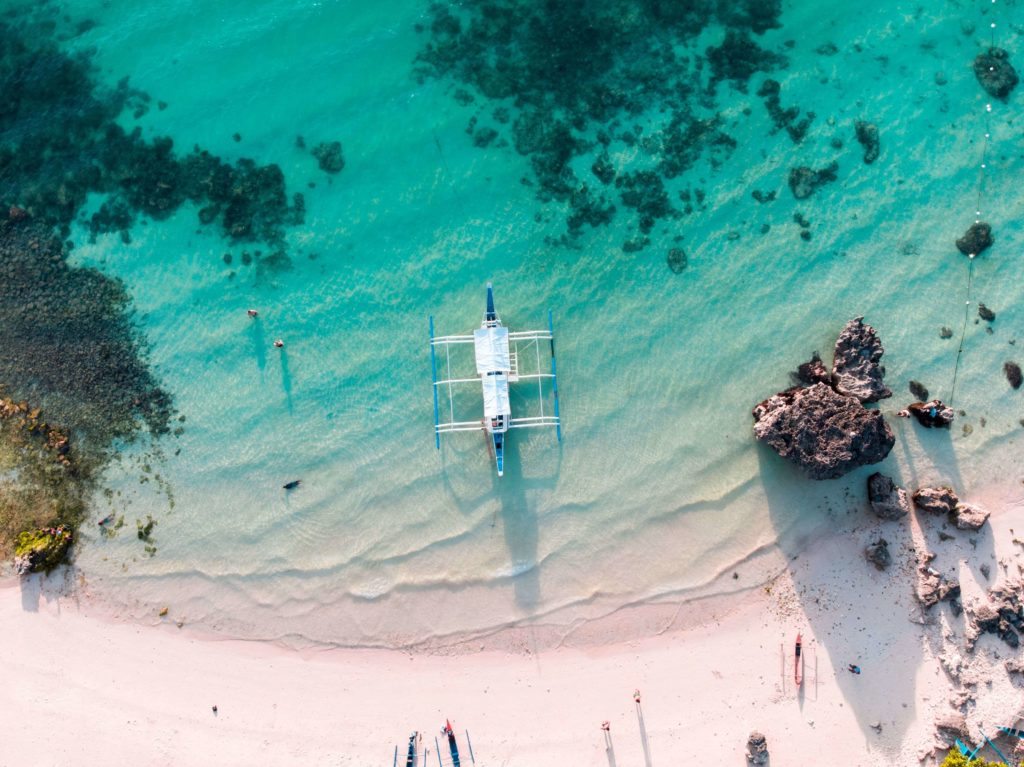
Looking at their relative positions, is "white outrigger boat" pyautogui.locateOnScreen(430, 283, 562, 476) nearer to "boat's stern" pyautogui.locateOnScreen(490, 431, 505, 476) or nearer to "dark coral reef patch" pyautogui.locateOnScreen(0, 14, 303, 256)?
"boat's stern" pyautogui.locateOnScreen(490, 431, 505, 476)

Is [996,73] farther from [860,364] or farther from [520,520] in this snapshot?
[520,520]

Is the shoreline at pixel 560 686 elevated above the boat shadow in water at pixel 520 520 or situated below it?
below

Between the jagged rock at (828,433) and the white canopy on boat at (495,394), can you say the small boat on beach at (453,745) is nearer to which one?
the white canopy on boat at (495,394)

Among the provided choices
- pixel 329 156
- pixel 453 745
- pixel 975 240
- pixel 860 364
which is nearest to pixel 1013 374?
pixel 975 240

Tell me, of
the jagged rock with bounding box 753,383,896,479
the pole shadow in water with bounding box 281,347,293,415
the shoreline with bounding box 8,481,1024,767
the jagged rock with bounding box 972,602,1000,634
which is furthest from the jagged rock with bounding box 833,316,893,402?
the pole shadow in water with bounding box 281,347,293,415

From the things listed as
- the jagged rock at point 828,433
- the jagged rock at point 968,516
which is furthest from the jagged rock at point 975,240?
the jagged rock at point 968,516

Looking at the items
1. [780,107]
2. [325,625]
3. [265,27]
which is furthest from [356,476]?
[780,107]

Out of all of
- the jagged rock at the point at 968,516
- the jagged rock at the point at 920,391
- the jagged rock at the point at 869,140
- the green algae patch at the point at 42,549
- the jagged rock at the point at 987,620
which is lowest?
the jagged rock at the point at 987,620
